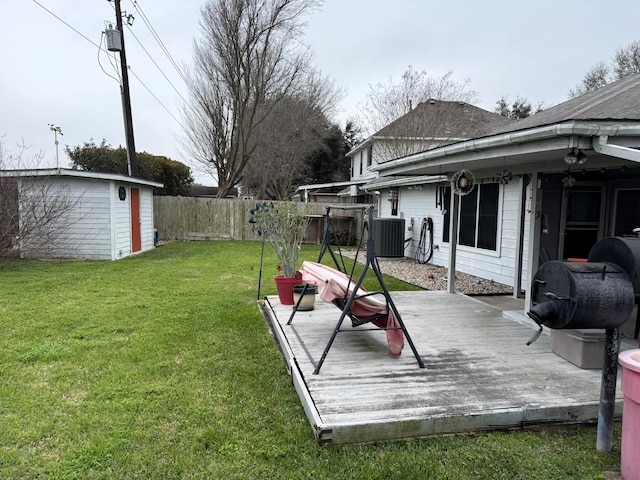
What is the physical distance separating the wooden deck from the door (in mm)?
2345

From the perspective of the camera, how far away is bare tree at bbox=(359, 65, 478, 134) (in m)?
16.5

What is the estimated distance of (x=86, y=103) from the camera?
642 inches

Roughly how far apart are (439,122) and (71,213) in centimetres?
1207

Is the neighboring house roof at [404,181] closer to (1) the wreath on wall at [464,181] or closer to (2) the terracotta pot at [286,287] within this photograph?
(1) the wreath on wall at [464,181]

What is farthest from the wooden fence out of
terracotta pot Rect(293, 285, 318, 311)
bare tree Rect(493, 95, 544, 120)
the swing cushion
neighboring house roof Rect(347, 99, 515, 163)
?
bare tree Rect(493, 95, 544, 120)

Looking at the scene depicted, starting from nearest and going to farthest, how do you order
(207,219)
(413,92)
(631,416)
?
(631,416), (207,219), (413,92)

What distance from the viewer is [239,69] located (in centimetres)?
1634

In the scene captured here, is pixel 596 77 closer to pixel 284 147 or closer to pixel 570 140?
pixel 284 147

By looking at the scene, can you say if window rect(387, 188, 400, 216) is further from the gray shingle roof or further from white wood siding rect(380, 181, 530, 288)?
the gray shingle roof

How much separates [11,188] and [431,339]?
909 cm

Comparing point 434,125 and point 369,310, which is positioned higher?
point 434,125

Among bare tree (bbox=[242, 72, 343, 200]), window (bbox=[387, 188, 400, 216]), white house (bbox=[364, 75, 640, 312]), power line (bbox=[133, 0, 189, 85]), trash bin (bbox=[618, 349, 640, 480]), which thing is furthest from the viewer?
bare tree (bbox=[242, 72, 343, 200])

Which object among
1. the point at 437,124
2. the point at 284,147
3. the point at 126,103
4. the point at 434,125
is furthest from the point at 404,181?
the point at 284,147

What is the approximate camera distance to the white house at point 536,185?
3.05 metres
